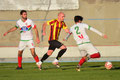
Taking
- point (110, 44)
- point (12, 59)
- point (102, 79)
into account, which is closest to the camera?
point (102, 79)

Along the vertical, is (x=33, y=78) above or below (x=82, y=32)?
below

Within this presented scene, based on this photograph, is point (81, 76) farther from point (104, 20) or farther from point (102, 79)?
point (104, 20)

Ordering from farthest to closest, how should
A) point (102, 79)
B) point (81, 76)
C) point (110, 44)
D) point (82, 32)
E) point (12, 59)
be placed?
1. point (110, 44)
2. point (12, 59)
3. point (82, 32)
4. point (81, 76)
5. point (102, 79)

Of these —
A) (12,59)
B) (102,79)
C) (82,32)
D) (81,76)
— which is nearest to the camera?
(102,79)

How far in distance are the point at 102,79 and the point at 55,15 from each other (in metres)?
11.9

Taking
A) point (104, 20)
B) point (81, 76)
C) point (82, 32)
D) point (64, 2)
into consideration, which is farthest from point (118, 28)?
point (81, 76)

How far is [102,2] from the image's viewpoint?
2222 cm

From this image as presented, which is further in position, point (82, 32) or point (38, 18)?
point (38, 18)

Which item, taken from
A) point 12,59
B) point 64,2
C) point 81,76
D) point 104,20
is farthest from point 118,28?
point 81,76

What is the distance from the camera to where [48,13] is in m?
22.2

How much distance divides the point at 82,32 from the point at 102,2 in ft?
31.3

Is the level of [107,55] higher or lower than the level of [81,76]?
lower

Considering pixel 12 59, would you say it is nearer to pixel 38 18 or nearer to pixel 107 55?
pixel 38 18

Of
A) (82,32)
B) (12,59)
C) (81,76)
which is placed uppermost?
(82,32)
